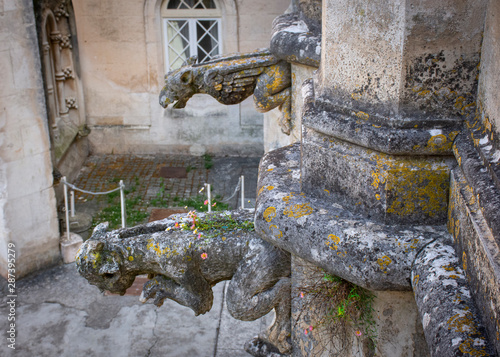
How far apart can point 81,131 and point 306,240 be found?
8.76 meters

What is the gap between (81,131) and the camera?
407 inches

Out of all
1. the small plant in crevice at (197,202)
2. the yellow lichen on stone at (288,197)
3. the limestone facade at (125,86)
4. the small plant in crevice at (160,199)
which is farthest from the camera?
the limestone facade at (125,86)

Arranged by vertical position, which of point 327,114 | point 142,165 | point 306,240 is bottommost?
point 142,165

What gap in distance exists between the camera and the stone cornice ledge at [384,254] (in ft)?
5.44

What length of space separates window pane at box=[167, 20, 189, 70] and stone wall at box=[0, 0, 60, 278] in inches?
157

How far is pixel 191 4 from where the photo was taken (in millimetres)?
10078

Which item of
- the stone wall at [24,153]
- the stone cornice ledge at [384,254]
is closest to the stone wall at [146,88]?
the stone wall at [24,153]

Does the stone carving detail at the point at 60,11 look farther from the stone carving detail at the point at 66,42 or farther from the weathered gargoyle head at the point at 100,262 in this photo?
the weathered gargoyle head at the point at 100,262

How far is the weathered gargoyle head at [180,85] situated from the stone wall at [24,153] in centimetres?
257

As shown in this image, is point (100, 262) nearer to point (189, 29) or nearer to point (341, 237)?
point (341, 237)

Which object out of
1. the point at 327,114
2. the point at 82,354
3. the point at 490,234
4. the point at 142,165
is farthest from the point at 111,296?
the point at 490,234

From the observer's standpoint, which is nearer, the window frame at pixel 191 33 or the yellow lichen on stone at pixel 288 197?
the yellow lichen on stone at pixel 288 197

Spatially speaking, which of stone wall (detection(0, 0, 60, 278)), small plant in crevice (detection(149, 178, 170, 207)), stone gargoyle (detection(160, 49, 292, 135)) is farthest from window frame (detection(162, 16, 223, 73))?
stone gargoyle (detection(160, 49, 292, 135))

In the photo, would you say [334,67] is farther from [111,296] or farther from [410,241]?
[111,296]
